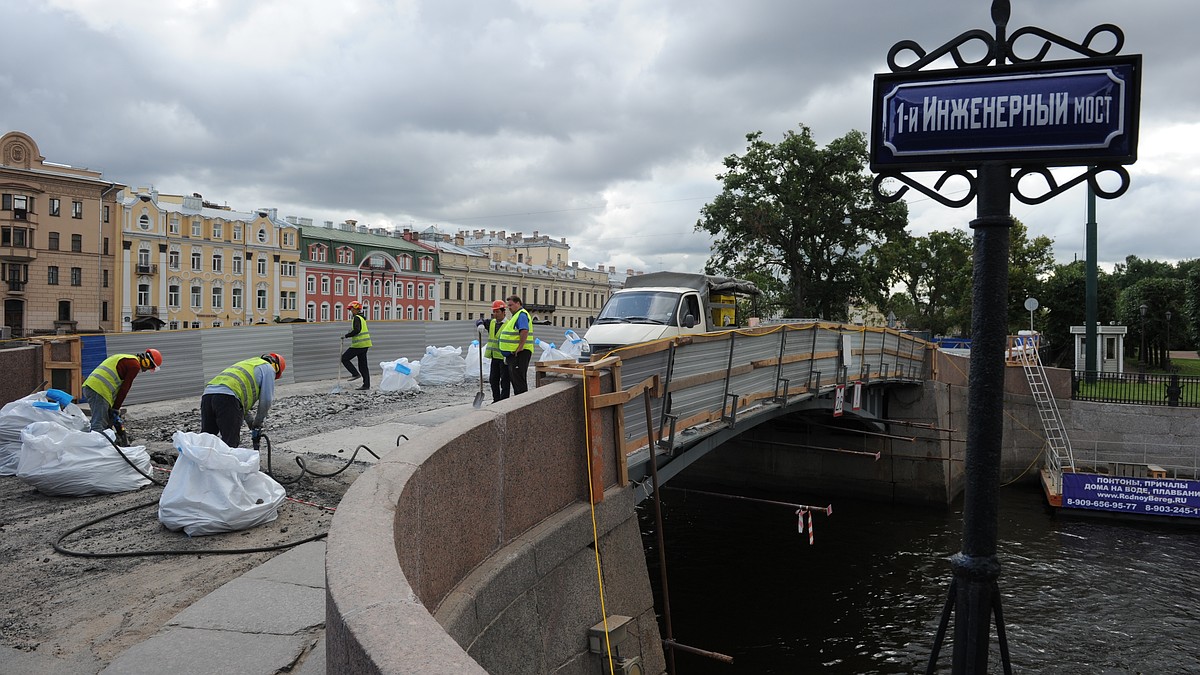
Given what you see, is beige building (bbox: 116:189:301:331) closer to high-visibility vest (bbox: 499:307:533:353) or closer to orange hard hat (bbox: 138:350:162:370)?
orange hard hat (bbox: 138:350:162:370)

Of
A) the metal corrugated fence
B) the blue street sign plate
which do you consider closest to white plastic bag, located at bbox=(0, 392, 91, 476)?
the metal corrugated fence

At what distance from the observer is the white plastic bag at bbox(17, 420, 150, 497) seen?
8078 millimetres

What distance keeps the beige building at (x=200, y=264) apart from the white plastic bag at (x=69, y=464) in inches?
2199

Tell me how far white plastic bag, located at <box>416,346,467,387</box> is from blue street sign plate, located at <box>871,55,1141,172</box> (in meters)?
16.1

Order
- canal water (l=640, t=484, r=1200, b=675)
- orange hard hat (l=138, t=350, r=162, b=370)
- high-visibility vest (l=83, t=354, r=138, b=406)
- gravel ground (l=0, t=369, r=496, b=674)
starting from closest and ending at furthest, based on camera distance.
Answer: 1. gravel ground (l=0, t=369, r=496, b=674)
2. high-visibility vest (l=83, t=354, r=138, b=406)
3. orange hard hat (l=138, t=350, r=162, b=370)
4. canal water (l=640, t=484, r=1200, b=675)

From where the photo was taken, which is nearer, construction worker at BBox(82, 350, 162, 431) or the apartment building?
construction worker at BBox(82, 350, 162, 431)

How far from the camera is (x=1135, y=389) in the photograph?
90.7 feet

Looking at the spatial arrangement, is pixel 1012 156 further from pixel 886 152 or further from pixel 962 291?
pixel 962 291

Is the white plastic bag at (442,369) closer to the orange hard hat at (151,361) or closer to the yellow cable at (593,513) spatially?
the orange hard hat at (151,361)

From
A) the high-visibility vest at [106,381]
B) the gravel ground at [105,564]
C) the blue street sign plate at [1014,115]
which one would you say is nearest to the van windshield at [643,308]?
the gravel ground at [105,564]

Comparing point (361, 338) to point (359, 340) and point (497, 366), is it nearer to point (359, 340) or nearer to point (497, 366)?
point (359, 340)

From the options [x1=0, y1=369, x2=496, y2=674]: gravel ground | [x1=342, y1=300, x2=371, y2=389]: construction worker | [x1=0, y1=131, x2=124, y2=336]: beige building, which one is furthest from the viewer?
[x1=0, y1=131, x2=124, y2=336]: beige building

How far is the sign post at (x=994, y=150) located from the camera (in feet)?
12.2

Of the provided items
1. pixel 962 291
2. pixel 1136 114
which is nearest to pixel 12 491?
pixel 1136 114
